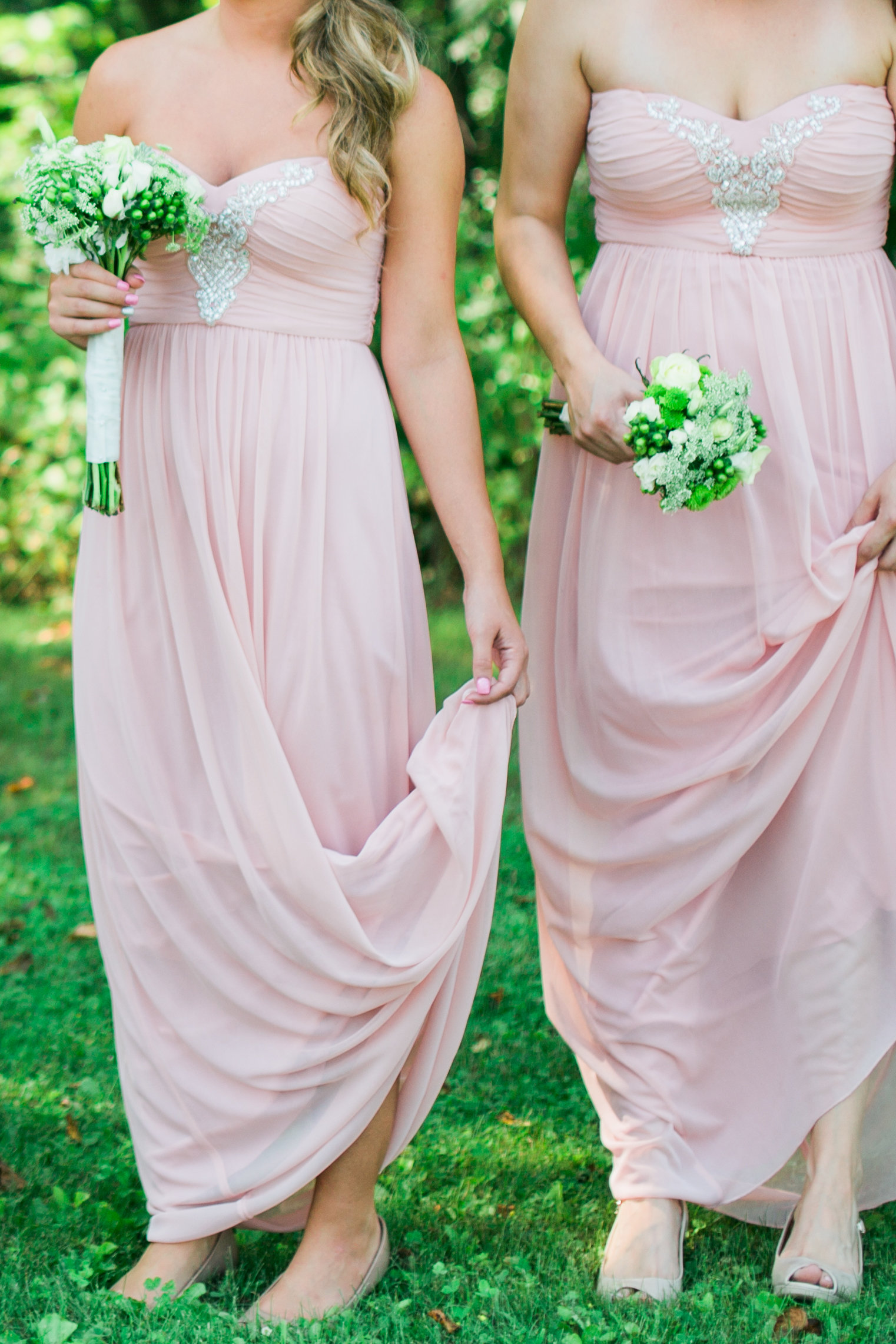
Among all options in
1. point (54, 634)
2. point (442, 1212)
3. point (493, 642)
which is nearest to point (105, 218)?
point (493, 642)

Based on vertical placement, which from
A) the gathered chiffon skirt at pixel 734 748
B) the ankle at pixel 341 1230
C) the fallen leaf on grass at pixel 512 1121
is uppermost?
the gathered chiffon skirt at pixel 734 748

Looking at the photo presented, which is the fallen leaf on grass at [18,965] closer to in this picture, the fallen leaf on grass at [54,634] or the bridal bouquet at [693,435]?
the bridal bouquet at [693,435]

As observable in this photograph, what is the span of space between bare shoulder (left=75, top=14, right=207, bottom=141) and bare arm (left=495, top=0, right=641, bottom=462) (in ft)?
2.06

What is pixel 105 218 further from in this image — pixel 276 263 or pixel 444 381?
pixel 444 381

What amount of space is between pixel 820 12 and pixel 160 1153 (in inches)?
94.8

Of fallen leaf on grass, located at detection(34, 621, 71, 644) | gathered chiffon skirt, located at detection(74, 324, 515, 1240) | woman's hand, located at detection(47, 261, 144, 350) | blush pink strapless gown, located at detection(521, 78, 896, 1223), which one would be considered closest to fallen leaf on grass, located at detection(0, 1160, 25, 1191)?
gathered chiffon skirt, located at detection(74, 324, 515, 1240)

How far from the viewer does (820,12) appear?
2.65m

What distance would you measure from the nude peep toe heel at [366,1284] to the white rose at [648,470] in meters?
1.46

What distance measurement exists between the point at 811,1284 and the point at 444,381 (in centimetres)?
176

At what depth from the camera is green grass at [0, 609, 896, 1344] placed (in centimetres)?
253

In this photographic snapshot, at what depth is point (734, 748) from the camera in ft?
8.95

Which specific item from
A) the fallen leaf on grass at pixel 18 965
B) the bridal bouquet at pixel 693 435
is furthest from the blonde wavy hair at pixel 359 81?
the fallen leaf on grass at pixel 18 965

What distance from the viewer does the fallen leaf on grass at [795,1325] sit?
8.31 ft

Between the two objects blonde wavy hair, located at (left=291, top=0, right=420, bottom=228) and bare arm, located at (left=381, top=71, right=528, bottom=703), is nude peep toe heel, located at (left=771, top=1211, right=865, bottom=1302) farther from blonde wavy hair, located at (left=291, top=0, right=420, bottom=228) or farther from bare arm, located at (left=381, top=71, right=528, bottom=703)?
blonde wavy hair, located at (left=291, top=0, right=420, bottom=228)
